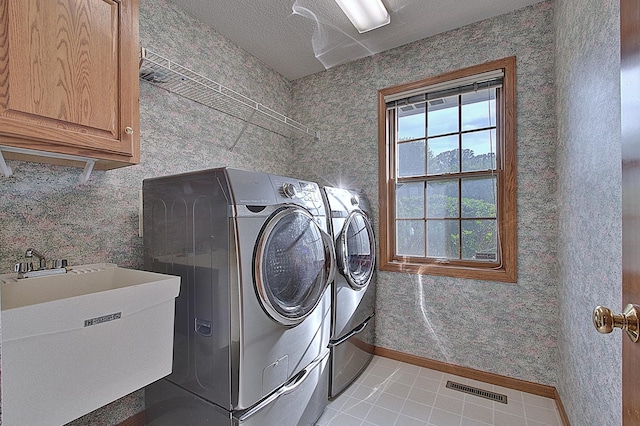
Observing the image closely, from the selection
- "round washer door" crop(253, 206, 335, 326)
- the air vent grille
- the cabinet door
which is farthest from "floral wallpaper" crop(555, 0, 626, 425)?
the cabinet door

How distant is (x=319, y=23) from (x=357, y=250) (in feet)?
5.80

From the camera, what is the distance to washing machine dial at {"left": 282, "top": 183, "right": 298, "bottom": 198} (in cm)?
157

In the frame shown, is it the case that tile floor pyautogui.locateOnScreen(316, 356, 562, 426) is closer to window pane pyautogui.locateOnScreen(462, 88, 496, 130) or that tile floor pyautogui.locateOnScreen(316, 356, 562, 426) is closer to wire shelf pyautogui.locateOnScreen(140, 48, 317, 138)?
window pane pyautogui.locateOnScreen(462, 88, 496, 130)

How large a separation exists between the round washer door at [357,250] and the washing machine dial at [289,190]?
23.4 inches

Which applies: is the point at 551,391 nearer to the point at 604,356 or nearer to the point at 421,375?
the point at 421,375

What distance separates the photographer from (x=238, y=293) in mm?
1296

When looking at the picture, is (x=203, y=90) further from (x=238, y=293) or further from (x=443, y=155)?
(x=443, y=155)

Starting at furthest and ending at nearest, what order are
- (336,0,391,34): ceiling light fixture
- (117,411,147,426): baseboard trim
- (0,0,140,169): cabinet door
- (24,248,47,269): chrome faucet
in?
(336,0,391,34): ceiling light fixture, (117,411,147,426): baseboard trim, (24,248,47,269): chrome faucet, (0,0,140,169): cabinet door

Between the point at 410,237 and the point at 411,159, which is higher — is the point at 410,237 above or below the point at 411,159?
below

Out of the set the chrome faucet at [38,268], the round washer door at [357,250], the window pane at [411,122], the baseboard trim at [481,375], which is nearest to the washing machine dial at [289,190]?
the round washer door at [357,250]

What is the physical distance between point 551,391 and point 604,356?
1140 millimetres

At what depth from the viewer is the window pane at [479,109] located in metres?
2.33

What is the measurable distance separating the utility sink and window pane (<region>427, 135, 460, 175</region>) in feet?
7.05

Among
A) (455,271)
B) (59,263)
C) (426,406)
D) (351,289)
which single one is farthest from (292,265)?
(455,271)
